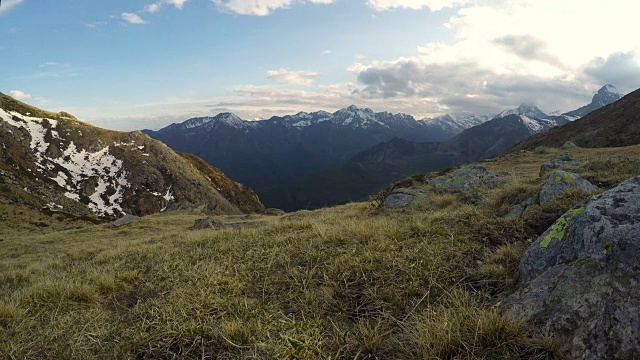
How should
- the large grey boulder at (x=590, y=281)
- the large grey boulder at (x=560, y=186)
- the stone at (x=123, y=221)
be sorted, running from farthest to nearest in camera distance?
the stone at (x=123, y=221) < the large grey boulder at (x=560, y=186) < the large grey boulder at (x=590, y=281)

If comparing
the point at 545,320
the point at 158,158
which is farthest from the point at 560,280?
the point at 158,158

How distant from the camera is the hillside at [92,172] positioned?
12104 centimetres

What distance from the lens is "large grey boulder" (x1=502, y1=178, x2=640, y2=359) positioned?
3279mm

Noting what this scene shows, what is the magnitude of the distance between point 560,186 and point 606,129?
408 ft

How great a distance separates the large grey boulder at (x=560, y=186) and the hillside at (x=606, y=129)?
332ft

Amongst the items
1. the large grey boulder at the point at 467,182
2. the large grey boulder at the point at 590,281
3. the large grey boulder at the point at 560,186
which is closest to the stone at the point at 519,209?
the large grey boulder at the point at 560,186

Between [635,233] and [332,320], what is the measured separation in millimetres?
3822

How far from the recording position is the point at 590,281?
12.6ft

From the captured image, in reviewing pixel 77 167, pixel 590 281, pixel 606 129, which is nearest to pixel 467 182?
pixel 590 281

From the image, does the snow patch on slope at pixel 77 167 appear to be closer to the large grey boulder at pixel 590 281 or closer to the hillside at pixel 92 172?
the hillside at pixel 92 172

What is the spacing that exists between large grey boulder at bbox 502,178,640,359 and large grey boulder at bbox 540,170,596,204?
3630 millimetres

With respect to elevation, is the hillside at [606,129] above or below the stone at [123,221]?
above

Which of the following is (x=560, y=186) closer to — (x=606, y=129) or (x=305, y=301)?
(x=305, y=301)

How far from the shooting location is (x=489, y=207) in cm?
1022
